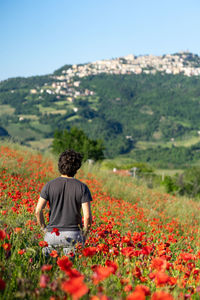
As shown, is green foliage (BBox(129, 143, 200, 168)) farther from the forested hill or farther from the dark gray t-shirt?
the dark gray t-shirt

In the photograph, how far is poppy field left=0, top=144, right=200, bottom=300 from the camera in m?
1.62

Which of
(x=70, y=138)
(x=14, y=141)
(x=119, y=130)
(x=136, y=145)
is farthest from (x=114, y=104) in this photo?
(x=14, y=141)

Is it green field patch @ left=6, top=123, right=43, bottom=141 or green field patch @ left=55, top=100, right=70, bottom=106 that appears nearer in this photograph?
green field patch @ left=6, top=123, right=43, bottom=141

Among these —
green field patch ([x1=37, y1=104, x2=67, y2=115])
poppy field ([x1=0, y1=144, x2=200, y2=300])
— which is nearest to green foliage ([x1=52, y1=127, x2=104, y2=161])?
poppy field ([x1=0, y1=144, x2=200, y2=300])

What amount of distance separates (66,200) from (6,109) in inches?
5991

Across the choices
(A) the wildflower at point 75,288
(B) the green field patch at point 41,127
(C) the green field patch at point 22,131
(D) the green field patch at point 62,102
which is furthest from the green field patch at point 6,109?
(A) the wildflower at point 75,288

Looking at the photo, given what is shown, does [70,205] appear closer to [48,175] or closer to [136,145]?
[48,175]

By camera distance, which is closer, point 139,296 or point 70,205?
point 139,296

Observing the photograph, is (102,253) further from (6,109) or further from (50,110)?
(50,110)

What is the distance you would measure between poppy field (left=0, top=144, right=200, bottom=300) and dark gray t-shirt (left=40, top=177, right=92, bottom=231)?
295 mm

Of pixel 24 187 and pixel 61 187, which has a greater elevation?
pixel 61 187

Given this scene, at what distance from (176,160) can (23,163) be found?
113105mm

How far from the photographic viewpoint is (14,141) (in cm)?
1310

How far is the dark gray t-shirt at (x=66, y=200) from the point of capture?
3289 millimetres
